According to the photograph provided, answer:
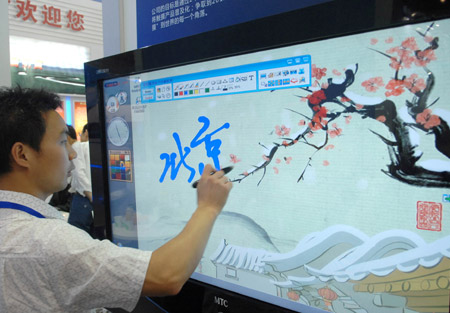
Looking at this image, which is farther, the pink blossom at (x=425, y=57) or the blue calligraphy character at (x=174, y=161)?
the blue calligraphy character at (x=174, y=161)

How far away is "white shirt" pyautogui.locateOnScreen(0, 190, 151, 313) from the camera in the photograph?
0.77 metres

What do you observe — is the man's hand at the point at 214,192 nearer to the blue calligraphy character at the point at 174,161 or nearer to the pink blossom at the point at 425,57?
the blue calligraphy character at the point at 174,161

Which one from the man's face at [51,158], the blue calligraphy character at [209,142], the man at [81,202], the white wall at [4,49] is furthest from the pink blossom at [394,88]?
the man at [81,202]

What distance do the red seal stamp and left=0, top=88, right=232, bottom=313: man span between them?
40 cm

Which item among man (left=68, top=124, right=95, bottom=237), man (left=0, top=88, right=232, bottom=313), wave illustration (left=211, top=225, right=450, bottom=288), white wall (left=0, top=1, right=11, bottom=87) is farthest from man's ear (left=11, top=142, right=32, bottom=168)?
man (left=68, top=124, right=95, bottom=237)

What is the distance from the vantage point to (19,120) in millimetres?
888

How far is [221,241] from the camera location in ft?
3.16

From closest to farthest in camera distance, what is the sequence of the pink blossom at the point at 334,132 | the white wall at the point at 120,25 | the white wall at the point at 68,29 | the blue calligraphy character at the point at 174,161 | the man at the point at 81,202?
the pink blossom at the point at 334,132, the blue calligraphy character at the point at 174,161, the white wall at the point at 120,25, the man at the point at 81,202, the white wall at the point at 68,29

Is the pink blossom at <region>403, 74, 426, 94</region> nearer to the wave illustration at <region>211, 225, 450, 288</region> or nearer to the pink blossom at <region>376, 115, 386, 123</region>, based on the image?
the pink blossom at <region>376, 115, 386, 123</region>

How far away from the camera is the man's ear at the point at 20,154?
0.88 m

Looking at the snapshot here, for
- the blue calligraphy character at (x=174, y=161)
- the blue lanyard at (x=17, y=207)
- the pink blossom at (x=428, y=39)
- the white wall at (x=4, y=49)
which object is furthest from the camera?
the white wall at (x=4, y=49)

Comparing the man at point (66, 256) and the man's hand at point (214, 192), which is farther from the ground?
the man's hand at point (214, 192)

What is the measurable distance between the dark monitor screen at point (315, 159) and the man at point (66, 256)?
0.13 m

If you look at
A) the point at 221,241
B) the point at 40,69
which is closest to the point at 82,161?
the point at 40,69
